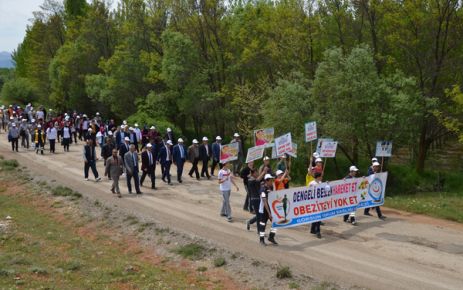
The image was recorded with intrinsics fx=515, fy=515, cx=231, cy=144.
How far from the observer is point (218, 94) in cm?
3500

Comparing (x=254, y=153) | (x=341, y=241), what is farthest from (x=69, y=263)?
(x=341, y=241)

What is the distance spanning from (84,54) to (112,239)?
3523 cm

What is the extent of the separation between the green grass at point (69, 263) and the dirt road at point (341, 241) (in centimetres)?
200

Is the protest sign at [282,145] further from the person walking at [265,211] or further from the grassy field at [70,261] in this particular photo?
the grassy field at [70,261]

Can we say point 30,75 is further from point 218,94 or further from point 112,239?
point 112,239

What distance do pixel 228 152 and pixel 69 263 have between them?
9.32 metres

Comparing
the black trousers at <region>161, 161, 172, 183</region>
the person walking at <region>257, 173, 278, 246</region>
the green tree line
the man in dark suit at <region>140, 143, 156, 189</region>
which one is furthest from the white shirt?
the green tree line

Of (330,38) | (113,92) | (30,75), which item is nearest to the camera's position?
(330,38)

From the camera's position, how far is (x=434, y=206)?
19.8m

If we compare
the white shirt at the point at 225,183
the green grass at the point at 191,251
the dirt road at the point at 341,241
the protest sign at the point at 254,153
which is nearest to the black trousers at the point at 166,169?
the dirt road at the point at 341,241

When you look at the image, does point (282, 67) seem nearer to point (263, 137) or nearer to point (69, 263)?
point (263, 137)

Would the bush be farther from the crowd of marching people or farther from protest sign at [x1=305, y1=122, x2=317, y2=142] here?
protest sign at [x1=305, y1=122, x2=317, y2=142]

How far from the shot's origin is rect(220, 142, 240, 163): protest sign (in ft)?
68.9

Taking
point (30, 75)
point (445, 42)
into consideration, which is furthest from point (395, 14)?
point (30, 75)
